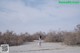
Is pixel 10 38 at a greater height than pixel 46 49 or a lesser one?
greater

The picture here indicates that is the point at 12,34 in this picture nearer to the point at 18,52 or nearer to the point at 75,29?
the point at 18,52

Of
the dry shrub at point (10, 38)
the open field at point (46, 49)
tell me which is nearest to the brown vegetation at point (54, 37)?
the dry shrub at point (10, 38)

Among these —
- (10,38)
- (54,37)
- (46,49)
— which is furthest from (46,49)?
(54,37)

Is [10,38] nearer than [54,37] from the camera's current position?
Yes

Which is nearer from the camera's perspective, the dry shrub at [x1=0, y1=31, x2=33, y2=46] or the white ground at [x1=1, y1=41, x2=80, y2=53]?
the white ground at [x1=1, y1=41, x2=80, y2=53]

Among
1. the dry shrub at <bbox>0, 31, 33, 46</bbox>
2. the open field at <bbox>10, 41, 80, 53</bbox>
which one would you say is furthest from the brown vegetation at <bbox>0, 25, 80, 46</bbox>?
the open field at <bbox>10, 41, 80, 53</bbox>

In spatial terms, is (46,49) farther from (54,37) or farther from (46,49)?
(54,37)

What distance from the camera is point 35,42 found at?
7.91 m

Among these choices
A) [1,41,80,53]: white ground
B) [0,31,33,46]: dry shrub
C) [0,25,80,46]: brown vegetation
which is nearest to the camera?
[1,41,80,53]: white ground

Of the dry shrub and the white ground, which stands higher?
the dry shrub

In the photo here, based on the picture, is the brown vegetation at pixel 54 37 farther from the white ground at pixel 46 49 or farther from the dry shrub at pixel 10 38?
the white ground at pixel 46 49

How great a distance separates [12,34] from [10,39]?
19 cm

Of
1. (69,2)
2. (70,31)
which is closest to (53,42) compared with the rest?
(70,31)

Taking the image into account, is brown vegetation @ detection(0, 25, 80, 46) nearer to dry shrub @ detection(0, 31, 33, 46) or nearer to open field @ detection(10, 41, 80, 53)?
dry shrub @ detection(0, 31, 33, 46)
